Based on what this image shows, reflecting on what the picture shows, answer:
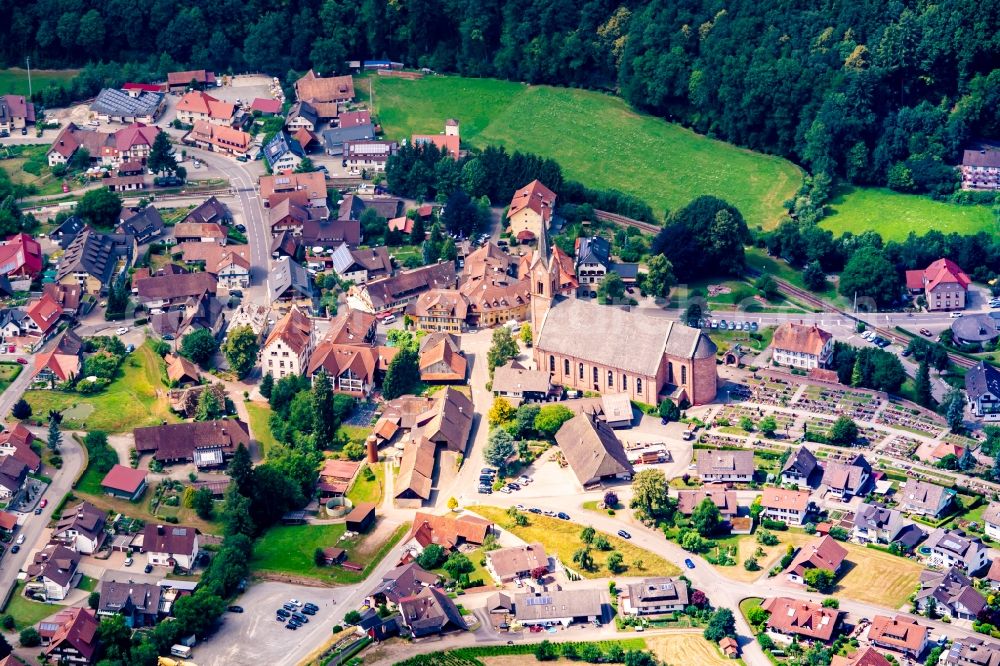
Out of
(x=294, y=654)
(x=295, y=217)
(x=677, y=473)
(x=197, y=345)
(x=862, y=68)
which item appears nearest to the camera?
(x=294, y=654)

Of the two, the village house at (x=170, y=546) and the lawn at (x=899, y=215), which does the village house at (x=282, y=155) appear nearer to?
the lawn at (x=899, y=215)

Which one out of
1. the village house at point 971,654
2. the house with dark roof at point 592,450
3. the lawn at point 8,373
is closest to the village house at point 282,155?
the lawn at point 8,373

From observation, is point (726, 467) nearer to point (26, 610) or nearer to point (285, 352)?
point (285, 352)

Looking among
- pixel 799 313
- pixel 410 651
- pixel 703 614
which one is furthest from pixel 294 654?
pixel 799 313

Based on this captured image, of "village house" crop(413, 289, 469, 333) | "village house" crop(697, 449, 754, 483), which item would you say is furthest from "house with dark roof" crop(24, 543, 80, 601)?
"village house" crop(697, 449, 754, 483)

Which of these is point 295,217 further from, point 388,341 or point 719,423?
point 719,423

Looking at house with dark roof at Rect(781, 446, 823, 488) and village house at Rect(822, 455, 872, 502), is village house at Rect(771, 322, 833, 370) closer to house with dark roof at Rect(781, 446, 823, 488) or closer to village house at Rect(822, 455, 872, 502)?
house with dark roof at Rect(781, 446, 823, 488)

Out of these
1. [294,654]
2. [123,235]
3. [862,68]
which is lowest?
[294,654]

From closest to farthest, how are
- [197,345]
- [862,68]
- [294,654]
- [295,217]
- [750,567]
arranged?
1. [294,654]
2. [750,567]
3. [197,345]
4. [295,217]
5. [862,68]
